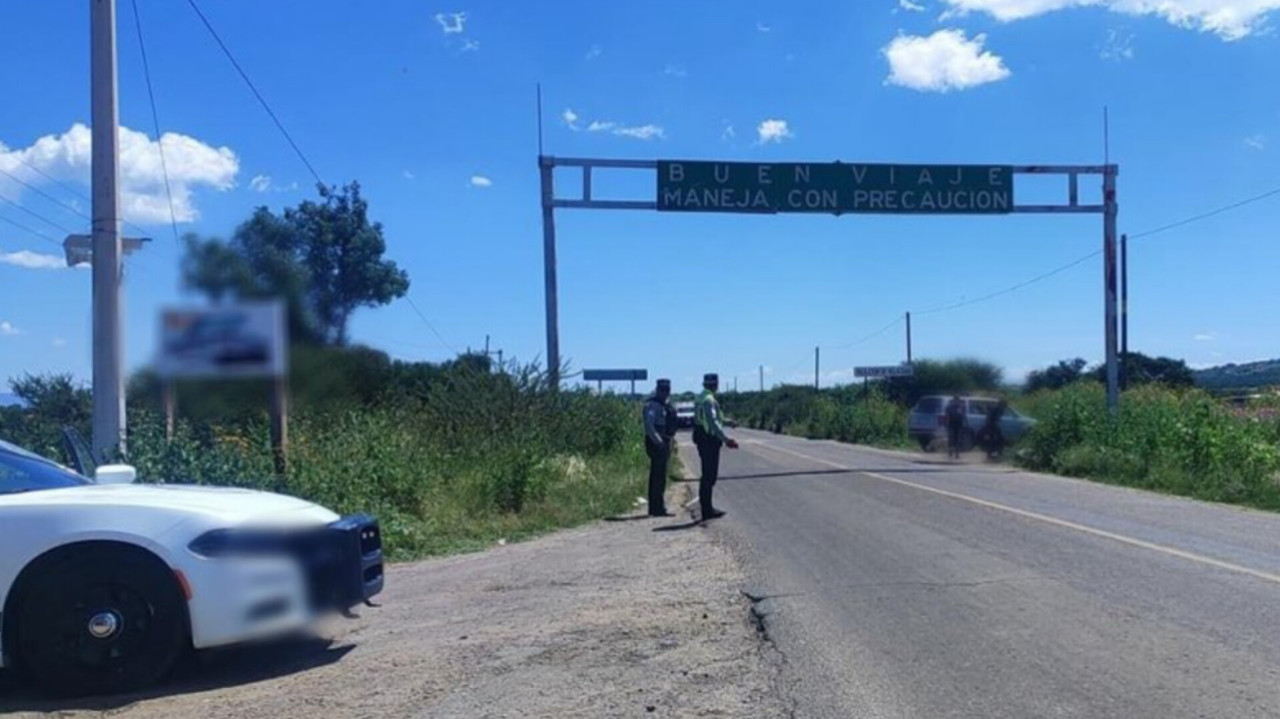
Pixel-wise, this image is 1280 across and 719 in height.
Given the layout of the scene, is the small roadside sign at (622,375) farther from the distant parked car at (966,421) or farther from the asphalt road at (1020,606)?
the asphalt road at (1020,606)

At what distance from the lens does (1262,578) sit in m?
9.41

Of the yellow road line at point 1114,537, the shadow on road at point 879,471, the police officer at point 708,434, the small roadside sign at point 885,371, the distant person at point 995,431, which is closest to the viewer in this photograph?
the yellow road line at point 1114,537

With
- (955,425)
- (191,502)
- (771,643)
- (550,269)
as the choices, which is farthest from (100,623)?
(955,425)

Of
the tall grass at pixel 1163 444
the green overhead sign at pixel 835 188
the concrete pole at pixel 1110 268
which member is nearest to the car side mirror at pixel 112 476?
the tall grass at pixel 1163 444

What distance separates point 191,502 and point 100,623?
796mm

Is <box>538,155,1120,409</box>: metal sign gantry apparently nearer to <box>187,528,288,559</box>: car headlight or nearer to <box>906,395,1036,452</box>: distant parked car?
<box>906,395,1036,452</box>: distant parked car

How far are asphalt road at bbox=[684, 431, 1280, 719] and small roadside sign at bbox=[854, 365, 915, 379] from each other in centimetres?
3857

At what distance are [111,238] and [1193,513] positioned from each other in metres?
13.8

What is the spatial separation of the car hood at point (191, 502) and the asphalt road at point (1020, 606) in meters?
3.06

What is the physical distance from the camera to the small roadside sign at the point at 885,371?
54916 millimetres

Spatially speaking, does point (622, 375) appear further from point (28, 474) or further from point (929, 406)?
point (28, 474)

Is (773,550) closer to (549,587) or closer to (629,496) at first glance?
(549,587)

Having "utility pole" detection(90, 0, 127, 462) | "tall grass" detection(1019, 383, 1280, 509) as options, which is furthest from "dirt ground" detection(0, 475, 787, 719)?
"tall grass" detection(1019, 383, 1280, 509)

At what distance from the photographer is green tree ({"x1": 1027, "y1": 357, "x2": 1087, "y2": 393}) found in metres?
32.6
